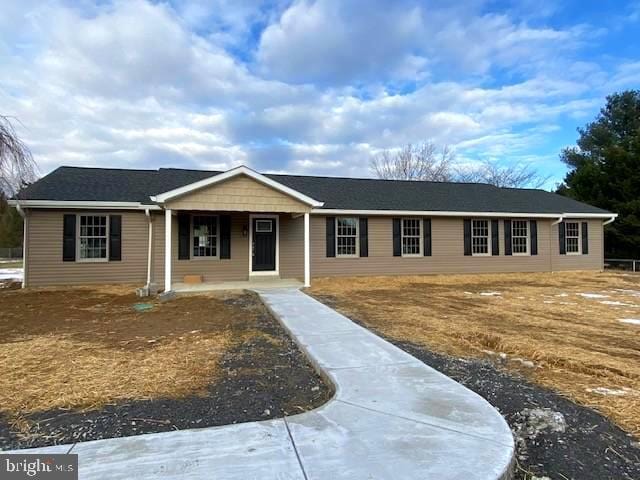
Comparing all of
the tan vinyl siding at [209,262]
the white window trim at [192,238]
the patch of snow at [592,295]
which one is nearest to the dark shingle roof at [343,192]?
the tan vinyl siding at [209,262]

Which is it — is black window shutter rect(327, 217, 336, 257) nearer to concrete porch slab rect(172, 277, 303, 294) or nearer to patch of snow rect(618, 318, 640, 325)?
concrete porch slab rect(172, 277, 303, 294)

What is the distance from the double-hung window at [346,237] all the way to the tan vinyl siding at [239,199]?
2832 millimetres

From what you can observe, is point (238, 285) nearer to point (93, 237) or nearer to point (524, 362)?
point (93, 237)

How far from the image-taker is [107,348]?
5.14 m

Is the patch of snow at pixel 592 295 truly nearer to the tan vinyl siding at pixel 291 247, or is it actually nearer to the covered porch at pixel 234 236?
the covered porch at pixel 234 236

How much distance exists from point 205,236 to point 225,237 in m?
0.63

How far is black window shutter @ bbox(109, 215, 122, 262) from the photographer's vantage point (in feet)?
38.4

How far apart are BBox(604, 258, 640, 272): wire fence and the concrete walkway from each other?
20.4m

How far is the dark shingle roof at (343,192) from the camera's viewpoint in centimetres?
1190

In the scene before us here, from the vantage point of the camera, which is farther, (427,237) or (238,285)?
(427,237)

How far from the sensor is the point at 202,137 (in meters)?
19.7

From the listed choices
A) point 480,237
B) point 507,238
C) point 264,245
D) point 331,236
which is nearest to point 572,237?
point 507,238

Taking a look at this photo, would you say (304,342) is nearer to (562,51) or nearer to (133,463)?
(133,463)

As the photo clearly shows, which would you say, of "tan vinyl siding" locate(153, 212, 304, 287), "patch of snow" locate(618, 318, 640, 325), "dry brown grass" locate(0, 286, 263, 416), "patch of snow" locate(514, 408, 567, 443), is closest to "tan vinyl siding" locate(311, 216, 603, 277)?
"tan vinyl siding" locate(153, 212, 304, 287)
